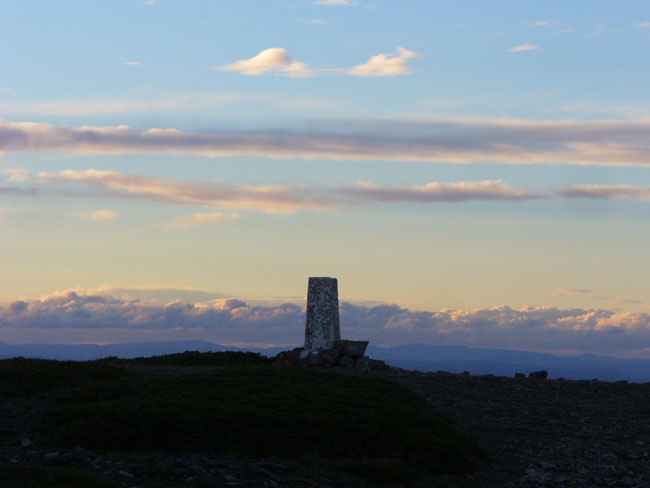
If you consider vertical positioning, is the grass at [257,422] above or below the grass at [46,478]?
above

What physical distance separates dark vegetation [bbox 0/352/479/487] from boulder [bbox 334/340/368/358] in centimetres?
847

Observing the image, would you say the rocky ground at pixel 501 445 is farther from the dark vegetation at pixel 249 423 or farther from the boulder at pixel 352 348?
the boulder at pixel 352 348

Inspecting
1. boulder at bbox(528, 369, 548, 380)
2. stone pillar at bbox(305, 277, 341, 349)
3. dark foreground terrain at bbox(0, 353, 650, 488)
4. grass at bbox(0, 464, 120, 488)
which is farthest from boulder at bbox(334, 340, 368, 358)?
grass at bbox(0, 464, 120, 488)

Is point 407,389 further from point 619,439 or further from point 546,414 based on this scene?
point 619,439

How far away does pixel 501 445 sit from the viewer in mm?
22719

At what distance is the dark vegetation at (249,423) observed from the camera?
64.5 ft

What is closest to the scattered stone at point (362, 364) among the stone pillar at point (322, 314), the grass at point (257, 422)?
the stone pillar at point (322, 314)

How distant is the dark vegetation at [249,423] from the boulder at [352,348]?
8.47 metres

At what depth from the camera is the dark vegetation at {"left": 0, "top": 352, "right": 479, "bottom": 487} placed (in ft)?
64.5

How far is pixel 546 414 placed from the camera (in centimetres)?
2661

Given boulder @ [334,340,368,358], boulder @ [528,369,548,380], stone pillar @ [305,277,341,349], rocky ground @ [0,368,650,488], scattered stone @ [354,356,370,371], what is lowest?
rocky ground @ [0,368,650,488]

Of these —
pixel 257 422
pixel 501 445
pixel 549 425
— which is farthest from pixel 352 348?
pixel 257 422

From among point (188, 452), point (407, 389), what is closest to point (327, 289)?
point (407, 389)

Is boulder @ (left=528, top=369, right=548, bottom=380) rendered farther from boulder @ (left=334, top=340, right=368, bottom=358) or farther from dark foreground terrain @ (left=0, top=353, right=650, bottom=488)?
boulder @ (left=334, top=340, right=368, bottom=358)
